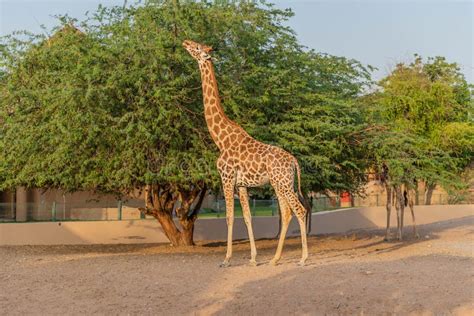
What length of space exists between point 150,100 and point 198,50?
1707 mm

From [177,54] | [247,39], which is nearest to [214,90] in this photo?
[177,54]

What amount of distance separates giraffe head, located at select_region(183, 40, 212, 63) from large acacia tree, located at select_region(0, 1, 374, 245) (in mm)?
785

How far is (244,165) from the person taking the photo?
15.9 meters

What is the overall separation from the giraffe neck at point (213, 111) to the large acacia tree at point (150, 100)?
847 mm

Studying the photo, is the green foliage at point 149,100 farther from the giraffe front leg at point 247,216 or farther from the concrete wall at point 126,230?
the concrete wall at point 126,230

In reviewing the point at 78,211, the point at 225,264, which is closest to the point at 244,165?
the point at 225,264

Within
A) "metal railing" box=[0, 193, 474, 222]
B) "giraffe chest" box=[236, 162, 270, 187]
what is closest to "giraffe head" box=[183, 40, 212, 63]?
"giraffe chest" box=[236, 162, 270, 187]

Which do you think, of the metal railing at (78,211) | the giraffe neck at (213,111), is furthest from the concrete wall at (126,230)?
the giraffe neck at (213,111)

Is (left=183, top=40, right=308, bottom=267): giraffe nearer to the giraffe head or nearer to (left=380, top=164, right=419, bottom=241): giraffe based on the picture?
the giraffe head

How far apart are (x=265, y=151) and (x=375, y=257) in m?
3.96

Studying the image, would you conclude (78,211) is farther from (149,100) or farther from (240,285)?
(240,285)

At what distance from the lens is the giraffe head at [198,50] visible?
16094 mm

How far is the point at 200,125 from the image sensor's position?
18.3 meters

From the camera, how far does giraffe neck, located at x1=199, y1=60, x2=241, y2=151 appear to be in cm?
1623
